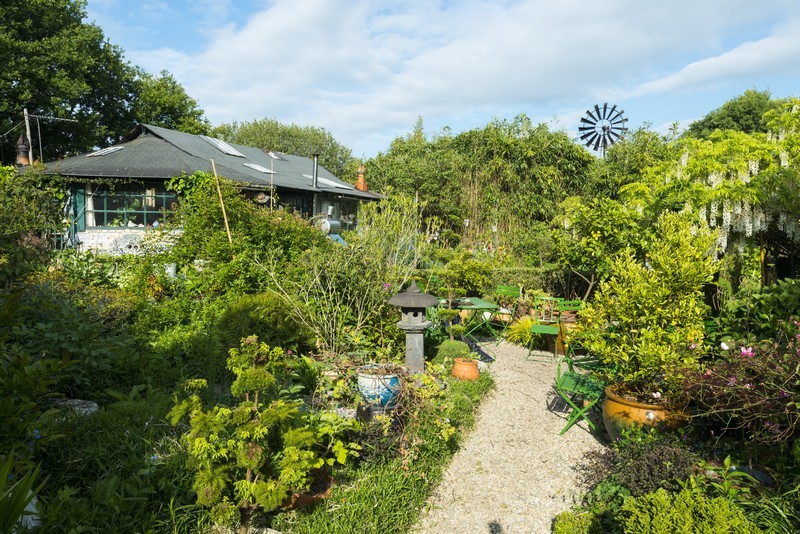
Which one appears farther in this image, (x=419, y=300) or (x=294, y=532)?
(x=419, y=300)

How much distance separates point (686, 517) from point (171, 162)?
43.5 ft

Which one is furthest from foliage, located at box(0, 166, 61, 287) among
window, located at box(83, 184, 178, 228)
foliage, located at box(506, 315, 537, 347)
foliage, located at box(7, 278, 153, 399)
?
foliage, located at box(506, 315, 537, 347)

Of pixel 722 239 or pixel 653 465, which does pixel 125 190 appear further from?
pixel 653 465

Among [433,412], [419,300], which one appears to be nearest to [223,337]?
[419,300]

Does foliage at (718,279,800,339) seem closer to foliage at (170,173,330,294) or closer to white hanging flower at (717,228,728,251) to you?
white hanging flower at (717,228,728,251)

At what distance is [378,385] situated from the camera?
4.79m

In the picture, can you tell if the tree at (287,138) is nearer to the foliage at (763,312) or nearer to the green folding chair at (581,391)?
the green folding chair at (581,391)

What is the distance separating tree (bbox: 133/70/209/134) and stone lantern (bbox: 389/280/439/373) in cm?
2781

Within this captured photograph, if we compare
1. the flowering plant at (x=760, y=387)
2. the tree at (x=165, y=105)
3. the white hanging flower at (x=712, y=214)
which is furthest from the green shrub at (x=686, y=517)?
the tree at (x=165, y=105)

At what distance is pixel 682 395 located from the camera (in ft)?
13.8

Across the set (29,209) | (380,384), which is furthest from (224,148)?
(380,384)

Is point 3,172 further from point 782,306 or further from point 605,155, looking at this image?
Result: point 605,155

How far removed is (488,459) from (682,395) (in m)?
1.75

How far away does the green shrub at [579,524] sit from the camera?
132 inches
